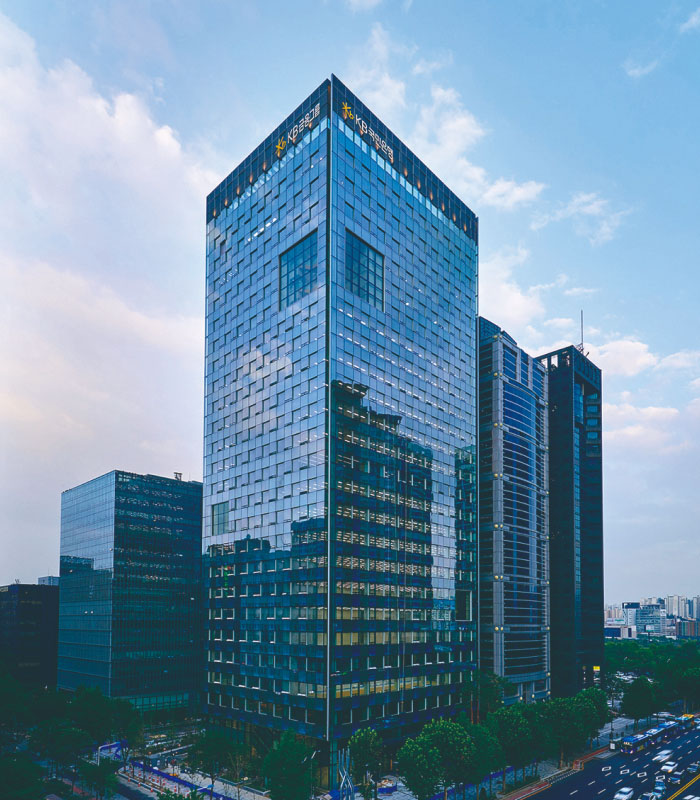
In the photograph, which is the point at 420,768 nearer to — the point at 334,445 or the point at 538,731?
the point at 538,731

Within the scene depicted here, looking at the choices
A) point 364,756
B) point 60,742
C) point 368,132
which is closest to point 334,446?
point 364,756

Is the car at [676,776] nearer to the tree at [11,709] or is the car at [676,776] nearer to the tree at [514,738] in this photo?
the tree at [514,738]

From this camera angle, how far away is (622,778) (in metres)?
114

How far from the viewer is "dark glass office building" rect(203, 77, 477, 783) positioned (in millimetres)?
114062

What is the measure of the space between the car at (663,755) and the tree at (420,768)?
60.1m

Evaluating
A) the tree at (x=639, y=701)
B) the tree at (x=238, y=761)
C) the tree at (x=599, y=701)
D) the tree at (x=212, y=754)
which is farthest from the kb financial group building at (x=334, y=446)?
the tree at (x=639, y=701)

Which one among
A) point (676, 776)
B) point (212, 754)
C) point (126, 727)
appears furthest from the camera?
point (126, 727)

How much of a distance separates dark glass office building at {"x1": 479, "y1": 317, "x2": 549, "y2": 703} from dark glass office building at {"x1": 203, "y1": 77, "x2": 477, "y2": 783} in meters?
13.8

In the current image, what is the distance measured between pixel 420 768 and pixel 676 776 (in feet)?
177

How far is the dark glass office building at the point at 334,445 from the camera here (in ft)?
374

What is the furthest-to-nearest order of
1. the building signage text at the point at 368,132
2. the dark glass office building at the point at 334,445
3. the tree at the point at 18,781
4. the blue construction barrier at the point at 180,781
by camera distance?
1. the building signage text at the point at 368,132
2. the dark glass office building at the point at 334,445
3. the blue construction barrier at the point at 180,781
4. the tree at the point at 18,781

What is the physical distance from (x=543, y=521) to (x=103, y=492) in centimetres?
12075

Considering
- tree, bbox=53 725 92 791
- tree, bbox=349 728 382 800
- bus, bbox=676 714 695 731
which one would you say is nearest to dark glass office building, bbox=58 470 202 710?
tree, bbox=53 725 92 791

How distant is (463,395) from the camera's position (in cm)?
15688
